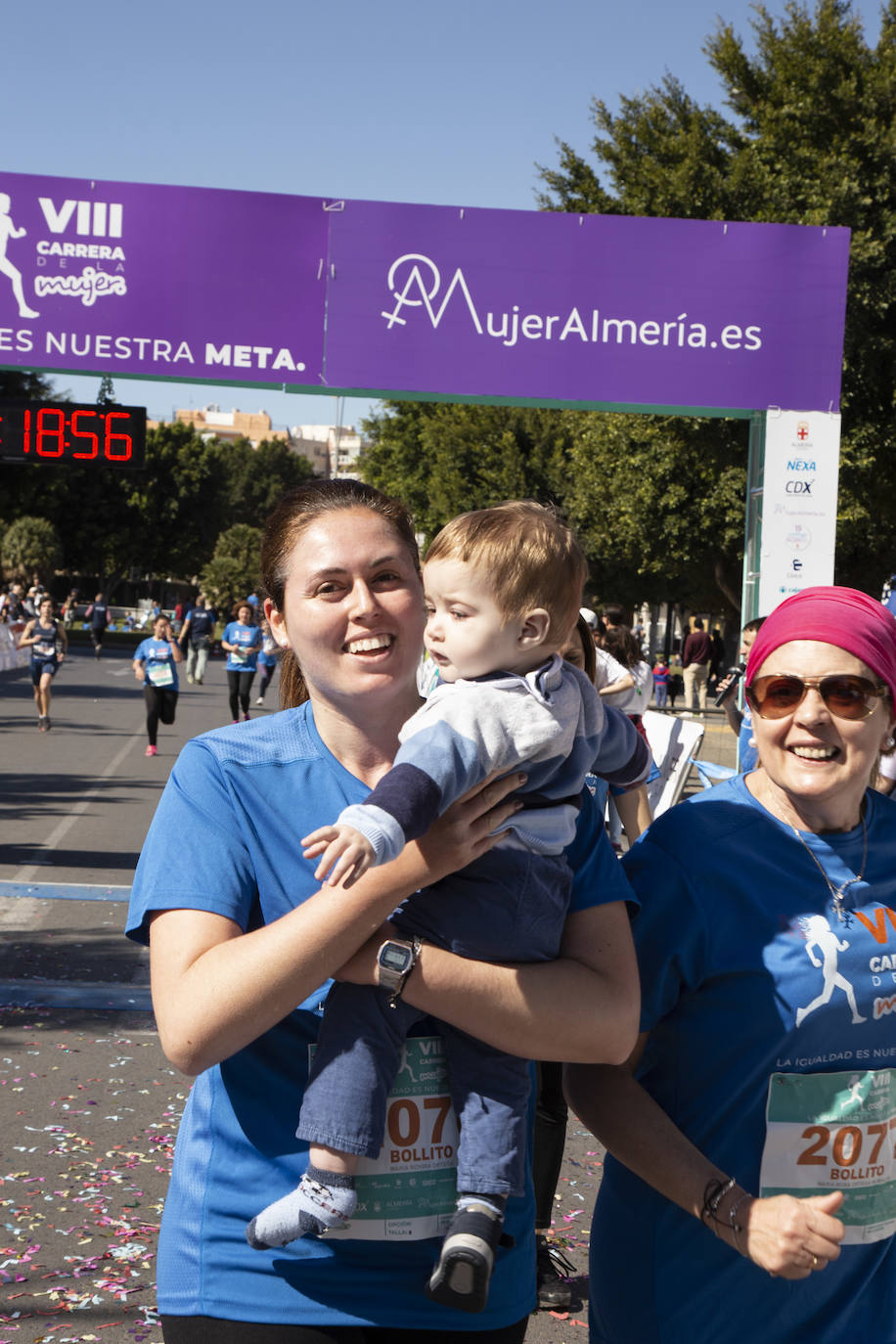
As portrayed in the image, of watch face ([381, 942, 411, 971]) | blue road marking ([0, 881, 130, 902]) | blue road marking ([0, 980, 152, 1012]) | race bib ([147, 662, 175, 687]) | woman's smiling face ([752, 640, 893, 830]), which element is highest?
woman's smiling face ([752, 640, 893, 830])

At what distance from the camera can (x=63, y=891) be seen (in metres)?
9.31

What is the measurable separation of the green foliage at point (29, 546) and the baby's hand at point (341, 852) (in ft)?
209

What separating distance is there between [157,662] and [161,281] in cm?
716

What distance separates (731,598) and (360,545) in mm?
28683

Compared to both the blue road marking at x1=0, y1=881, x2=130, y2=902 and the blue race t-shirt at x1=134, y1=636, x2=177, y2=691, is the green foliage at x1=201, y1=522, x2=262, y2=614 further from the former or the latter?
the blue road marking at x1=0, y1=881, x2=130, y2=902

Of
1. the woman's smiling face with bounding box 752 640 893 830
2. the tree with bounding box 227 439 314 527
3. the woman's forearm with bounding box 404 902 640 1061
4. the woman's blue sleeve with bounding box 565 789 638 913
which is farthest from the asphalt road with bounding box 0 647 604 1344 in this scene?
the tree with bounding box 227 439 314 527

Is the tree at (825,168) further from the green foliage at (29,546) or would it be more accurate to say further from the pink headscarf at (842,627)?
the green foliage at (29,546)

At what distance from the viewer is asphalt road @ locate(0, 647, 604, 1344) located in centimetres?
405

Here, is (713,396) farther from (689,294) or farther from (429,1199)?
(429,1199)

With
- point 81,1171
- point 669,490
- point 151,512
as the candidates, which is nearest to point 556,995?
point 81,1171

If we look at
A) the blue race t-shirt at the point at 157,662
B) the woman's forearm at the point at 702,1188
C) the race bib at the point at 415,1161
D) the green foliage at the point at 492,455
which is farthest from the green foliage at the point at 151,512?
the race bib at the point at 415,1161

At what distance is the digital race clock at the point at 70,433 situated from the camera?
36.9 feet

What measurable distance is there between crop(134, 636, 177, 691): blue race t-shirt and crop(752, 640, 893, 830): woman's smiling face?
15119 mm

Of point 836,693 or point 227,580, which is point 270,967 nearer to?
point 836,693
